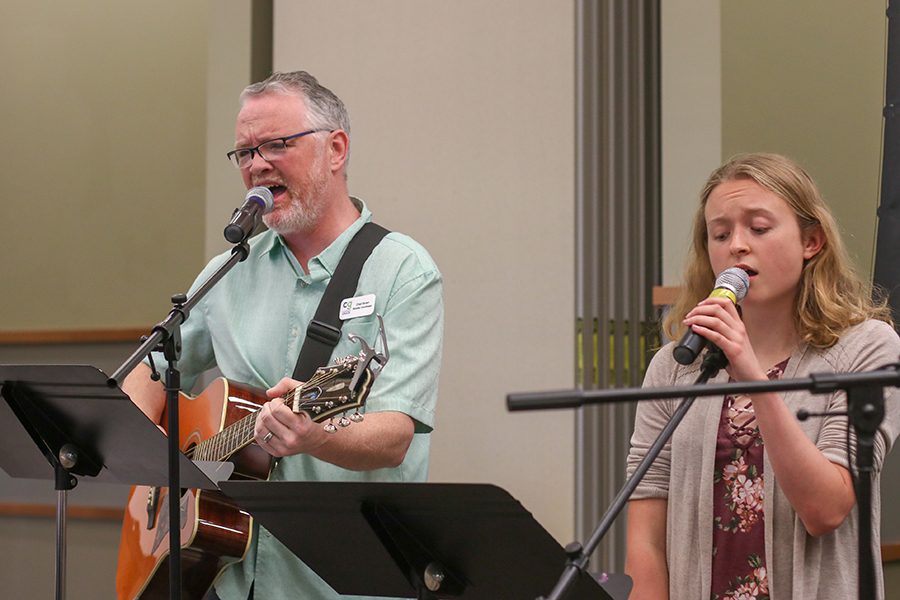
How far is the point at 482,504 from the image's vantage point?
1693mm

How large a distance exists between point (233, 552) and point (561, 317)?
1676 mm

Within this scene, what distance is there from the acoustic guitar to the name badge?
25 cm

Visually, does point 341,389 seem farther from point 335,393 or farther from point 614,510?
point 614,510

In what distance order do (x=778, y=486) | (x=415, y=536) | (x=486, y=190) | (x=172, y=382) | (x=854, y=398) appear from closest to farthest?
(x=854, y=398)
(x=415, y=536)
(x=778, y=486)
(x=172, y=382)
(x=486, y=190)

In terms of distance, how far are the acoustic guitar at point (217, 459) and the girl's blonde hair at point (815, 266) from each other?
2.46 ft

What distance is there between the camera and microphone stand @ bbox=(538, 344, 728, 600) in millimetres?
1544

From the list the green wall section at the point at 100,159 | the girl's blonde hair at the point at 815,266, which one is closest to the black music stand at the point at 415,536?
the girl's blonde hair at the point at 815,266

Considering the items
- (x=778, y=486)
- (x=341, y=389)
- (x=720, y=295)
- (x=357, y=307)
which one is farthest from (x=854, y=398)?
(x=357, y=307)

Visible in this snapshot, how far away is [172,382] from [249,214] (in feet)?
1.49

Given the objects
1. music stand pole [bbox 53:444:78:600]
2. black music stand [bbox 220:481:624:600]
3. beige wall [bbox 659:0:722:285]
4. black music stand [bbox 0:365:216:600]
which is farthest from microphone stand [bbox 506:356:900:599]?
beige wall [bbox 659:0:722:285]

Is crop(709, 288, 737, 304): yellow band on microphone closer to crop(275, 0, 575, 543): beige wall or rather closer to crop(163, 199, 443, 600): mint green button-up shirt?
crop(163, 199, 443, 600): mint green button-up shirt

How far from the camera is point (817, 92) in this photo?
144 inches

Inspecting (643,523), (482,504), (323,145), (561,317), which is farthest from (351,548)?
(561,317)

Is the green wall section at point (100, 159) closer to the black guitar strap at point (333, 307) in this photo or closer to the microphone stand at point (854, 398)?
the black guitar strap at point (333, 307)
